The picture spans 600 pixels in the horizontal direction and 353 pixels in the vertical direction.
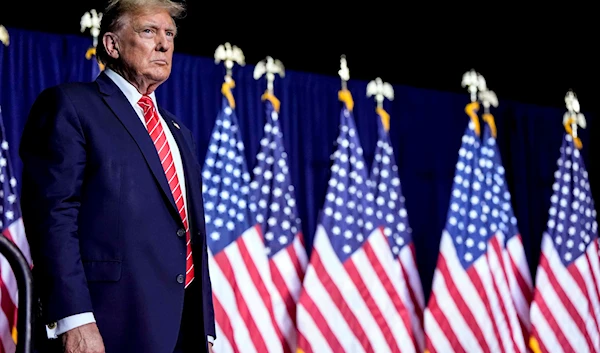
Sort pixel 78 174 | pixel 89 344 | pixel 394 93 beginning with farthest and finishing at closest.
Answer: pixel 394 93 → pixel 78 174 → pixel 89 344

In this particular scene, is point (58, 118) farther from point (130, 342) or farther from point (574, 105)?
point (574, 105)

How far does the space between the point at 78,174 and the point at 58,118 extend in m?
0.14

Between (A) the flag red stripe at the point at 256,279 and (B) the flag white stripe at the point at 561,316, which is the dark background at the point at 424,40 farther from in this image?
(B) the flag white stripe at the point at 561,316

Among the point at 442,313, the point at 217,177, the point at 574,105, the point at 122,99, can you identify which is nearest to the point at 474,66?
the point at 574,105

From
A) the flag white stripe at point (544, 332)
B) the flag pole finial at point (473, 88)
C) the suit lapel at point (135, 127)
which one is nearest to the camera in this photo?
the suit lapel at point (135, 127)

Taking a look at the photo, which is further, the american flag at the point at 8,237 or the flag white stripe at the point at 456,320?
the flag white stripe at the point at 456,320

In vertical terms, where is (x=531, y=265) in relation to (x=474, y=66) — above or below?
below

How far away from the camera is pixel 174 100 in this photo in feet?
14.7

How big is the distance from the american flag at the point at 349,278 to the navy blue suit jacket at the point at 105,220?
260 centimetres

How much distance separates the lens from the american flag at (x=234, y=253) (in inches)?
166

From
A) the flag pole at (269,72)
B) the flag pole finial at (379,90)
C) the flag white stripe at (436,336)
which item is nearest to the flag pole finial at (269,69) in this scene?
the flag pole at (269,72)

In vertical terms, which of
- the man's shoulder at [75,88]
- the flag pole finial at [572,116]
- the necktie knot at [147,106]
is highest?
the flag pole finial at [572,116]

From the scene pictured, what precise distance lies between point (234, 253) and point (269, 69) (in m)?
1.15

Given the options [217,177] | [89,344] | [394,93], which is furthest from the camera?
[394,93]
